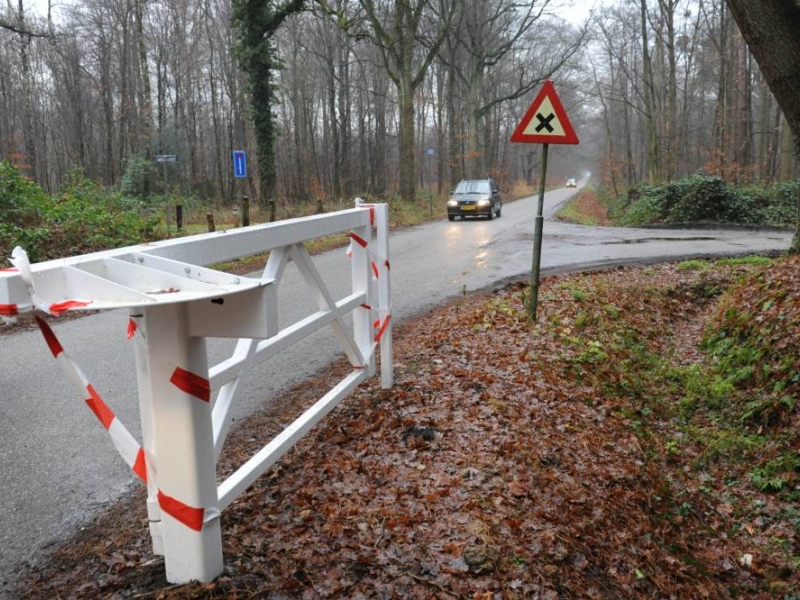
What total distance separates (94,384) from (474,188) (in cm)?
2280

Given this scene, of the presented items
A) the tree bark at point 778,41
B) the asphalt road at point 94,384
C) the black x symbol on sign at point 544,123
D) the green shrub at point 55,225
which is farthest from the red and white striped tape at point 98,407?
the green shrub at point 55,225

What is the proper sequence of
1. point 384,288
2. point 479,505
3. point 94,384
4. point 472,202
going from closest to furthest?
1. point 479,505
2. point 384,288
3. point 94,384
4. point 472,202

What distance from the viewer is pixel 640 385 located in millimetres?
6438

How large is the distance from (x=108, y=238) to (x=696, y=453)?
39.2 feet

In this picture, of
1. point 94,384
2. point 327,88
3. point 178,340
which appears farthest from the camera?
point 327,88

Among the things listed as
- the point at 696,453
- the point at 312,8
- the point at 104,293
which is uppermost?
the point at 312,8

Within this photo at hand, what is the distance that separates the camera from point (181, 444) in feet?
7.76

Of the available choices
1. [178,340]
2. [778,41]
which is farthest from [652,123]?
[178,340]

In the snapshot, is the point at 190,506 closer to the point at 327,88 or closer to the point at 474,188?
the point at 474,188

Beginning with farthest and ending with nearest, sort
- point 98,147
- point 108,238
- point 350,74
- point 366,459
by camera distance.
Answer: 1. point 98,147
2. point 350,74
3. point 108,238
4. point 366,459

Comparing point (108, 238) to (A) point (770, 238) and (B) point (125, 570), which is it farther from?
(A) point (770, 238)

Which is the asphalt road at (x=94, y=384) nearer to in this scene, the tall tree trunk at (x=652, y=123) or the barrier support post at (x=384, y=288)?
the barrier support post at (x=384, y=288)

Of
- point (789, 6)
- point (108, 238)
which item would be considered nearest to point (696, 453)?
point (789, 6)

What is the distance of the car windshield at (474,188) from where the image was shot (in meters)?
26.5
